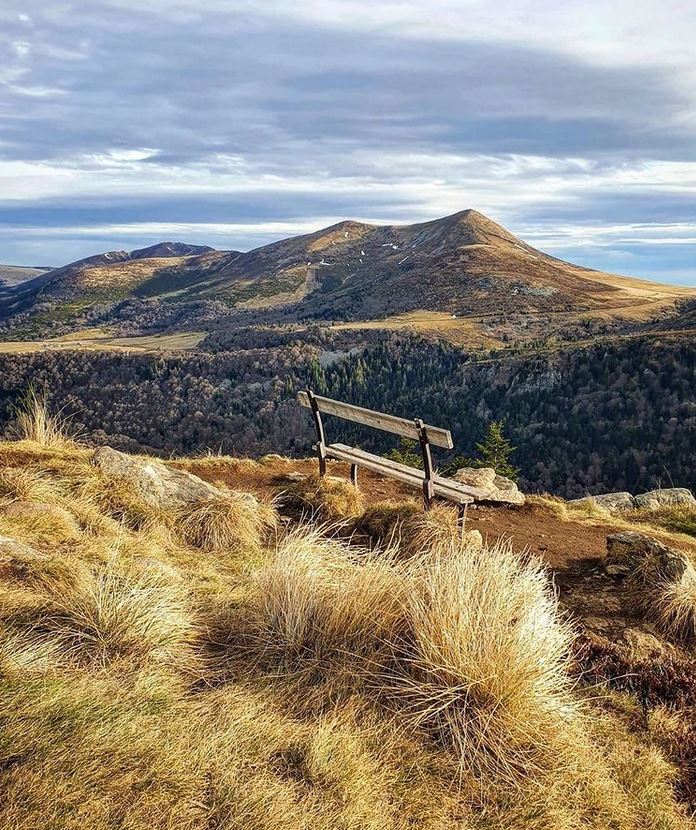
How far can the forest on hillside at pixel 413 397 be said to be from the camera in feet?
186

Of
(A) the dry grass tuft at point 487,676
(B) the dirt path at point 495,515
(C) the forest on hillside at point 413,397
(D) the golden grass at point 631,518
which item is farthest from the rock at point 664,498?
(C) the forest on hillside at point 413,397

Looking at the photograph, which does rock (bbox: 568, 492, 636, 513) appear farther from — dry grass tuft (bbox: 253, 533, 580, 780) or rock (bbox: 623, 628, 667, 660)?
dry grass tuft (bbox: 253, 533, 580, 780)

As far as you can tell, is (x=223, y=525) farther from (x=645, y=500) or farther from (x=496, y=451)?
(x=496, y=451)

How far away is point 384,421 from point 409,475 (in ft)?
2.67

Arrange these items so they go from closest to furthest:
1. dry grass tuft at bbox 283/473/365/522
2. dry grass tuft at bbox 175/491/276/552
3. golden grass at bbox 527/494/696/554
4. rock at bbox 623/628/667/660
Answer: rock at bbox 623/628/667/660 < dry grass tuft at bbox 175/491/276/552 < dry grass tuft at bbox 283/473/365/522 < golden grass at bbox 527/494/696/554

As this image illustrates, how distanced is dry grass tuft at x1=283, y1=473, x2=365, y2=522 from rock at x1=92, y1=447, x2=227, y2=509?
1.05 meters

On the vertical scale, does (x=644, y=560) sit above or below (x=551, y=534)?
above

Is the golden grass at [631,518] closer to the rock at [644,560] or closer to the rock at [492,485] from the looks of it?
the rock at [492,485]

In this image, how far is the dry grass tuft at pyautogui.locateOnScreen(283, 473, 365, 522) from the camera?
23.0 feet

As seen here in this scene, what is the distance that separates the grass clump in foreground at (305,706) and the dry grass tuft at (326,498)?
9.17 ft

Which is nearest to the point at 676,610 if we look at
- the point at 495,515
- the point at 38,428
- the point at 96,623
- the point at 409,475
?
the point at 409,475

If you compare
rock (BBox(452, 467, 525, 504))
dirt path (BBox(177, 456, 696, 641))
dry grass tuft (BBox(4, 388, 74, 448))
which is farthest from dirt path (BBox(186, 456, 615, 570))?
dry grass tuft (BBox(4, 388, 74, 448))

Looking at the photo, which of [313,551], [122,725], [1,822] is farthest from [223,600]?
[1,822]

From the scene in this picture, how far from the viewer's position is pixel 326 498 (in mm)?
7258
